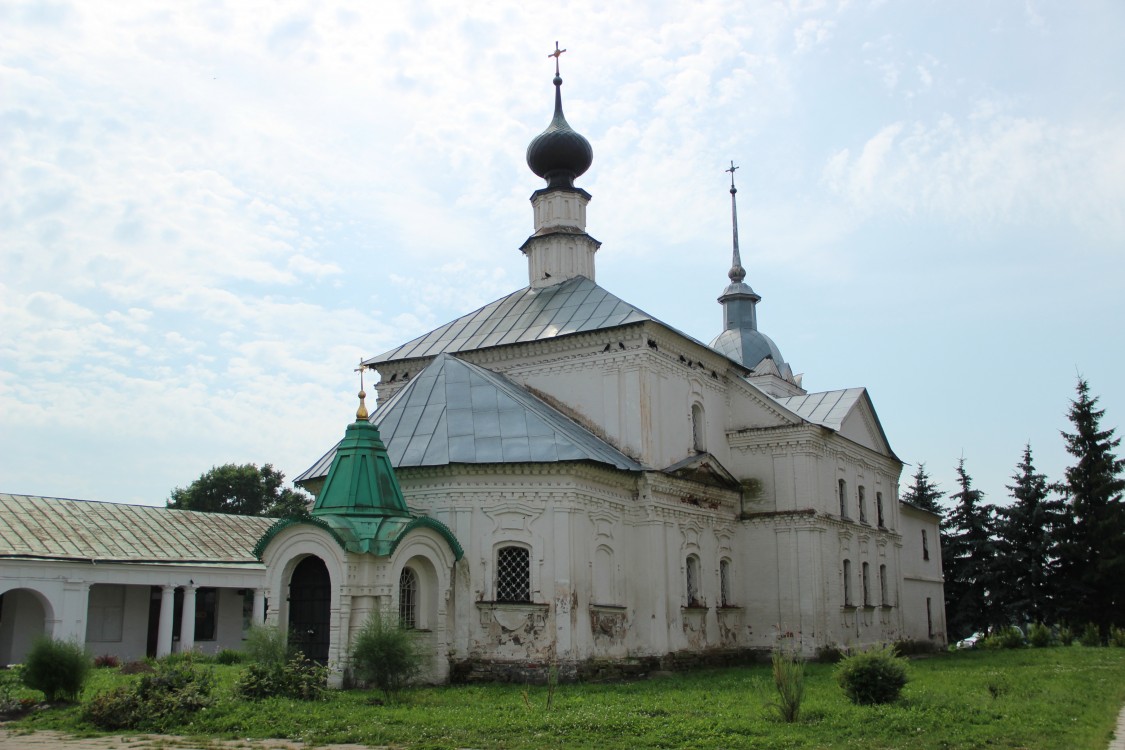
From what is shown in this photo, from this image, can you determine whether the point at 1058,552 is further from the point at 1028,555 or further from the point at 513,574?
the point at 513,574

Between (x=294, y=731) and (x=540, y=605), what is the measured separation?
7073 mm

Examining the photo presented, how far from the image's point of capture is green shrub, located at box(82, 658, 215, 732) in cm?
1220

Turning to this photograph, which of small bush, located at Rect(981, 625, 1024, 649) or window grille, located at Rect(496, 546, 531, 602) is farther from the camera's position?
small bush, located at Rect(981, 625, 1024, 649)

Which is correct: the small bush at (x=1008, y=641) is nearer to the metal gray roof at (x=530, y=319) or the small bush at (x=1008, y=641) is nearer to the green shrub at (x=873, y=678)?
the metal gray roof at (x=530, y=319)

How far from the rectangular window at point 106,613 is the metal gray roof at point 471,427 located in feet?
27.5

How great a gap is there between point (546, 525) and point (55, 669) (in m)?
8.22

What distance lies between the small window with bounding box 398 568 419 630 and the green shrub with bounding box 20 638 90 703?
5.07 meters

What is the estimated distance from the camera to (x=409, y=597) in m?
17.6

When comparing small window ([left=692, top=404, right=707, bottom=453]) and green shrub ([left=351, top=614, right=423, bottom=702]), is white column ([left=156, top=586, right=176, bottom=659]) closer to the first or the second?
green shrub ([left=351, top=614, right=423, bottom=702])

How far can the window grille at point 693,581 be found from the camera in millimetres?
22094

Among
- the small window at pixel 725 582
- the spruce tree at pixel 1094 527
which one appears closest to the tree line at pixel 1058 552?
the spruce tree at pixel 1094 527

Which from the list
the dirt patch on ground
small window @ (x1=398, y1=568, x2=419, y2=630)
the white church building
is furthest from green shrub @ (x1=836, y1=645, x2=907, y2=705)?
small window @ (x1=398, y1=568, x2=419, y2=630)

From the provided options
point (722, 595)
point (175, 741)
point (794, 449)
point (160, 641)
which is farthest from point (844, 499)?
point (175, 741)

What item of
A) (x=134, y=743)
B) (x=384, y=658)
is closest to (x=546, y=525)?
(x=384, y=658)
